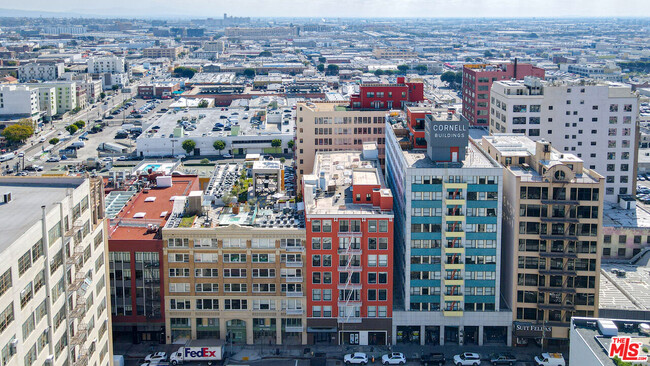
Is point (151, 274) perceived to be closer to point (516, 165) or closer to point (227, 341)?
point (227, 341)

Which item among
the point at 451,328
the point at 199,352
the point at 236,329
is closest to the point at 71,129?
the point at 236,329

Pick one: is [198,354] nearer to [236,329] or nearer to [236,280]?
[236,329]

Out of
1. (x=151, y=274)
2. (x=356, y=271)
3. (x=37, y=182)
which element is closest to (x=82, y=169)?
(x=151, y=274)

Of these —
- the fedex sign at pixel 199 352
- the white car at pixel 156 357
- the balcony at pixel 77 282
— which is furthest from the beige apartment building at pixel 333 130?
the balcony at pixel 77 282

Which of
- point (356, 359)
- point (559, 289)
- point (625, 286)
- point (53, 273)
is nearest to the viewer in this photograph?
point (53, 273)

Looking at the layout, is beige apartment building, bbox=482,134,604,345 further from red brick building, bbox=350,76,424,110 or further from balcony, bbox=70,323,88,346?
balcony, bbox=70,323,88,346

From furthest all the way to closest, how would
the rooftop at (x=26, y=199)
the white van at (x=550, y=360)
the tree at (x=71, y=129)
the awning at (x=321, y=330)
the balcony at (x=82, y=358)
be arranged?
the tree at (x=71, y=129)
the awning at (x=321, y=330)
the white van at (x=550, y=360)
the balcony at (x=82, y=358)
the rooftop at (x=26, y=199)

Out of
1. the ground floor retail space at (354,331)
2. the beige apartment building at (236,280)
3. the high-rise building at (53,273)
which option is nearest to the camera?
the high-rise building at (53,273)

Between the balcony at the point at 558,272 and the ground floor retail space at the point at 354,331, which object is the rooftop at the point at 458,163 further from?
the ground floor retail space at the point at 354,331
